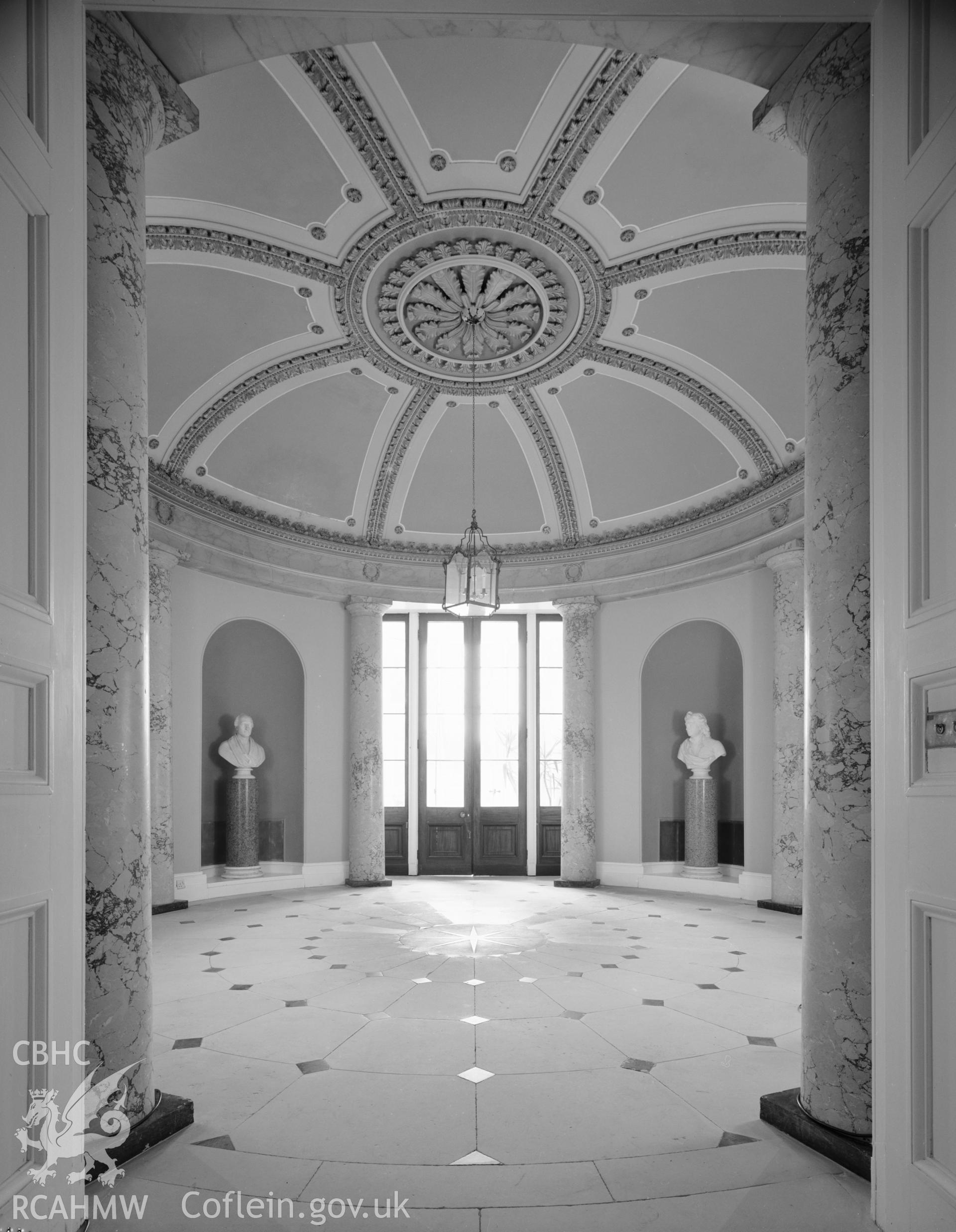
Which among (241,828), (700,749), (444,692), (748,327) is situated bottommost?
(241,828)

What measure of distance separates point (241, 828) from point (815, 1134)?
932 cm

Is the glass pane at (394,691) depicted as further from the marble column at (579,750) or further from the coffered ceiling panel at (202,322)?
the coffered ceiling panel at (202,322)

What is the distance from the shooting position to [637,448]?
38.8 feet

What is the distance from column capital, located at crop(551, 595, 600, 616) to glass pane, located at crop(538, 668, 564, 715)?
5.33ft

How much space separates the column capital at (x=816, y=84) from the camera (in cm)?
363

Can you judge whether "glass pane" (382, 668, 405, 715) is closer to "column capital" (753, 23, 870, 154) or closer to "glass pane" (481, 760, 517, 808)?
"glass pane" (481, 760, 517, 808)

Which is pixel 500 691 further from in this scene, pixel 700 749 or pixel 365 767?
pixel 700 749

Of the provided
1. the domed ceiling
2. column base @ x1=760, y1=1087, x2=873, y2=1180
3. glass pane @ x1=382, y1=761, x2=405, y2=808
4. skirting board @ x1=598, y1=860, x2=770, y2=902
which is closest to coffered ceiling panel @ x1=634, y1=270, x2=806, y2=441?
the domed ceiling

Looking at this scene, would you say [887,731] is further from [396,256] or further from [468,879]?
[468,879]

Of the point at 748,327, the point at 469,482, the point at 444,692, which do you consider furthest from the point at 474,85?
the point at 444,692

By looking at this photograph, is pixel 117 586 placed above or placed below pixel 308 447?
below

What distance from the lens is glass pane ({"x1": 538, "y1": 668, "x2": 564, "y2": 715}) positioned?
47.5 ft

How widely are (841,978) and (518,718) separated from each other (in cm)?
1105

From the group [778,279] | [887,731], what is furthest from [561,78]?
[887,731]
